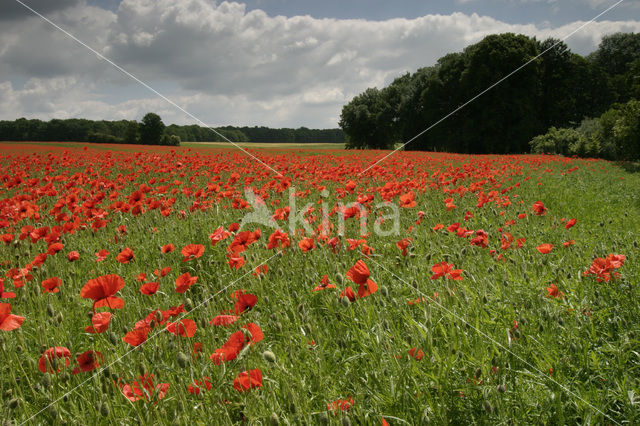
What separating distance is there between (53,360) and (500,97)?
40999 millimetres

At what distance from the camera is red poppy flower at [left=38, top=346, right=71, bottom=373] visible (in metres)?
1.83

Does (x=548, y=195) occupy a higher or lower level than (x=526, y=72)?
Result: lower

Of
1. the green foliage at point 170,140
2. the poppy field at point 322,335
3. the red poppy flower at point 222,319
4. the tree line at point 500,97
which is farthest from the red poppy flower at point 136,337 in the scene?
the green foliage at point 170,140

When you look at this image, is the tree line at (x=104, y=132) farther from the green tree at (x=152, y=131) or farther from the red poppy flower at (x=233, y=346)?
the red poppy flower at (x=233, y=346)

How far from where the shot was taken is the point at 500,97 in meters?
36.9

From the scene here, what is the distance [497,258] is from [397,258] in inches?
36.2

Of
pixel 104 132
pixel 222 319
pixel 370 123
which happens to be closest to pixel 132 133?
pixel 104 132

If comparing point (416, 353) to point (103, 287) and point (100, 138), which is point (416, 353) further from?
point (100, 138)

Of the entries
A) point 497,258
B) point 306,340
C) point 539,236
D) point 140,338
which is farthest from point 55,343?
point 539,236

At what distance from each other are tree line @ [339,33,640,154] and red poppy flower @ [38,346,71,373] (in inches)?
1365

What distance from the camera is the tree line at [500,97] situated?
121 ft

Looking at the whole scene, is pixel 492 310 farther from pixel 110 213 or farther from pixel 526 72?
pixel 526 72

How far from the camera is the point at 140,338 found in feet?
5.89

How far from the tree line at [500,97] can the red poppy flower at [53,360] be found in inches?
1365
